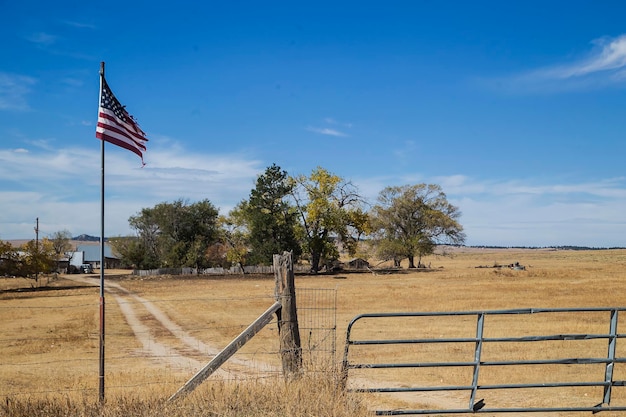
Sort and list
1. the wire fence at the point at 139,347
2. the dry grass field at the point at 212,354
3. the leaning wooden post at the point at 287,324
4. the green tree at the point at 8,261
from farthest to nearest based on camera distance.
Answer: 1. the green tree at the point at 8,261
2. the wire fence at the point at 139,347
3. the leaning wooden post at the point at 287,324
4. the dry grass field at the point at 212,354

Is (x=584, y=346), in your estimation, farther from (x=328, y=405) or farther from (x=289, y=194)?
(x=289, y=194)

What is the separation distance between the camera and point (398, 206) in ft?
323

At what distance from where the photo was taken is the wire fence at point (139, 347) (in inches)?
494

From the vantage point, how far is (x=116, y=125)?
32.7ft

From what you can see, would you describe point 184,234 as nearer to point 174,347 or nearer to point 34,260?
point 34,260

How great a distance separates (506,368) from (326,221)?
6243cm

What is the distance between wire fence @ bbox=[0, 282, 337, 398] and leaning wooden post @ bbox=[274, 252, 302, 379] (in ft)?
0.56

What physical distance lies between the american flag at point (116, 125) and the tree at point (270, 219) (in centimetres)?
6339

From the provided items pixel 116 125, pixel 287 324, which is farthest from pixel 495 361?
pixel 116 125

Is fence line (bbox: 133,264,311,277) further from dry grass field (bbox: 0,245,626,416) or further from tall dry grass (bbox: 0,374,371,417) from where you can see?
tall dry grass (bbox: 0,374,371,417)

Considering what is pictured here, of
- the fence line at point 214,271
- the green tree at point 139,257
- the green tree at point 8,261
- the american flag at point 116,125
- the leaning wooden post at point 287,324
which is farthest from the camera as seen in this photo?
the green tree at point 139,257

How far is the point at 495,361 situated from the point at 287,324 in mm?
4243

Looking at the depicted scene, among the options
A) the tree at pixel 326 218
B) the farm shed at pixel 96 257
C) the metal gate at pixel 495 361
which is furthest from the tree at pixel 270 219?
→ the farm shed at pixel 96 257

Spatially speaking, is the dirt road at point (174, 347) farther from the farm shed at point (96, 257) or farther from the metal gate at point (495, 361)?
the farm shed at point (96, 257)
